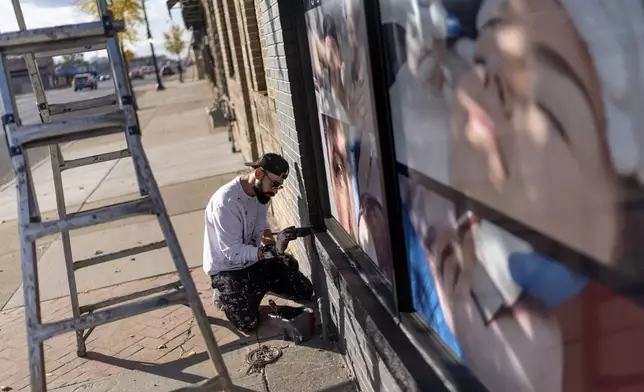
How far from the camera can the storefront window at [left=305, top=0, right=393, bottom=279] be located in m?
2.84

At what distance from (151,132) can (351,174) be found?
48.7 feet

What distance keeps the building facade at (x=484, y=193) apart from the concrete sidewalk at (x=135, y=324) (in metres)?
0.49

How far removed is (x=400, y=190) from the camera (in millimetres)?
2594

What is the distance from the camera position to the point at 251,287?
411cm

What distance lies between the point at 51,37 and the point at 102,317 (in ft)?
3.88

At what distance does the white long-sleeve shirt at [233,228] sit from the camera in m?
3.92

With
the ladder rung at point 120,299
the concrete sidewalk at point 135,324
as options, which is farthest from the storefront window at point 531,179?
the ladder rung at point 120,299

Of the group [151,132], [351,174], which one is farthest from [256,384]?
[151,132]

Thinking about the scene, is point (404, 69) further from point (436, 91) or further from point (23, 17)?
point (23, 17)

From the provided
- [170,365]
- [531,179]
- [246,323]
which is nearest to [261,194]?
[246,323]

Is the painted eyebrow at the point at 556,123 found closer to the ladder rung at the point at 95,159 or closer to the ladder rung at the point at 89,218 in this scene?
the ladder rung at the point at 89,218

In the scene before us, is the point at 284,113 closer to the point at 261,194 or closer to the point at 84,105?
the point at 261,194

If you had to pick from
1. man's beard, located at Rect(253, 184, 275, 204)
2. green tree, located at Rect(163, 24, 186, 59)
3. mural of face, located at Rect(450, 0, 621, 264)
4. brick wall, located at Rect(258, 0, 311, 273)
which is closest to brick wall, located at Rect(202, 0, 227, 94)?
brick wall, located at Rect(258, 0, 311, 273)

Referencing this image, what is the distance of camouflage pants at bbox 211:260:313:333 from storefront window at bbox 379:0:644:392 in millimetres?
2004
